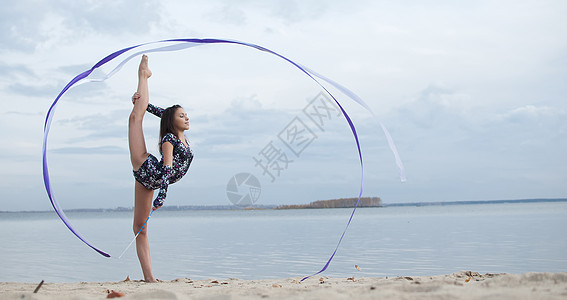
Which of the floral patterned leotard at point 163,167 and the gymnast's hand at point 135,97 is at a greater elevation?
the gymnast's hand at point 135,97

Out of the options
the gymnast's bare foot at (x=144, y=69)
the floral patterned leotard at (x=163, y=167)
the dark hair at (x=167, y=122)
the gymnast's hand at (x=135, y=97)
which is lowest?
the floral patterned leotard at (x=163, y=167)

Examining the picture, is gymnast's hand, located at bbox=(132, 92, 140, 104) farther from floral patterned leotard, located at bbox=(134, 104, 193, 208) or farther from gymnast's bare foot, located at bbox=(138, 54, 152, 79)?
floral patterned leotard, located at bbox=(134, 104, 193, 208)

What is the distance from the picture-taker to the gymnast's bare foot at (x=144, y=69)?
534cm

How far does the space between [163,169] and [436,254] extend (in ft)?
20.0

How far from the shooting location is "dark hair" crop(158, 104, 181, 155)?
5.29 metres

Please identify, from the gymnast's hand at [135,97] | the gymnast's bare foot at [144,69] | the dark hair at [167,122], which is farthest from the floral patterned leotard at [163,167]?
the gymnast's bare foot at [144,69]

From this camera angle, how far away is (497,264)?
7.92m

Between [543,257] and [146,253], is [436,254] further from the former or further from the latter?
[146,253]

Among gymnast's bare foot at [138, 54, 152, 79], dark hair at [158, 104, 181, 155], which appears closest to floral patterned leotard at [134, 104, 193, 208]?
dark hair at [158, 104, 181, 155]

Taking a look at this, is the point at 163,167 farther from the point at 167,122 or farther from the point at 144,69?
the point at 144,69

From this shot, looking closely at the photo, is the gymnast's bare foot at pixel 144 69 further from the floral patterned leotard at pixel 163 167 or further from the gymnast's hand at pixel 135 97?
the floral patterned leotard at pixel 163 167

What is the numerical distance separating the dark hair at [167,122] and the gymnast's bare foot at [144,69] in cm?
39

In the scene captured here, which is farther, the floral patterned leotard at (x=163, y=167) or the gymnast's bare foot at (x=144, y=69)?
the gymnast's bare foot at (x=144, y=69)

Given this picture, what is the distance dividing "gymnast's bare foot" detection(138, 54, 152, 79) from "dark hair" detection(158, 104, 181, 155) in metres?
0.39
